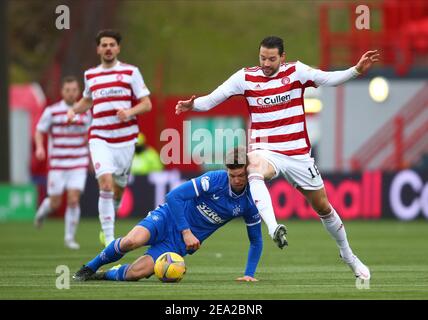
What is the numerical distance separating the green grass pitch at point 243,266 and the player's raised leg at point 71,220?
173mm

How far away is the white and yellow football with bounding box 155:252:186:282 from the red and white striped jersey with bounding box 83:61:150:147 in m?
3.59

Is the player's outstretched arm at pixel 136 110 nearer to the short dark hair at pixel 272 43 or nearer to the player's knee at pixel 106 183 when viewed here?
the player's knee at pixel 106 183

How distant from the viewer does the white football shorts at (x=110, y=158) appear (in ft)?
49.4

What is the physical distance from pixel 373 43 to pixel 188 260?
1592 cm

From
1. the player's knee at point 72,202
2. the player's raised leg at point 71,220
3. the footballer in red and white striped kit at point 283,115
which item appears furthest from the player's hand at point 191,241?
the player's knee at point 72,202

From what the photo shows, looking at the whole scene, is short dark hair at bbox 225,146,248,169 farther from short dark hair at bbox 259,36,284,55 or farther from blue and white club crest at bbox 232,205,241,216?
short dark hair at bbox 259,36,284,55

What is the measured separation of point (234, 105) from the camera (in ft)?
109

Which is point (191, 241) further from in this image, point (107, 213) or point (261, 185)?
point (107, 213)

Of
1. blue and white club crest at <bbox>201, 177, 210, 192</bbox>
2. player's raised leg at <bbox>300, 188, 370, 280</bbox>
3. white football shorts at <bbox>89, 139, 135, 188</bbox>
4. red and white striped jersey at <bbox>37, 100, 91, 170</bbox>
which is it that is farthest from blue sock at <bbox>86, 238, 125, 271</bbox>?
red and white striped jersey at <bbox>37, 100, 91, 170</bbox>

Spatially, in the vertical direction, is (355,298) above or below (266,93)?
below
